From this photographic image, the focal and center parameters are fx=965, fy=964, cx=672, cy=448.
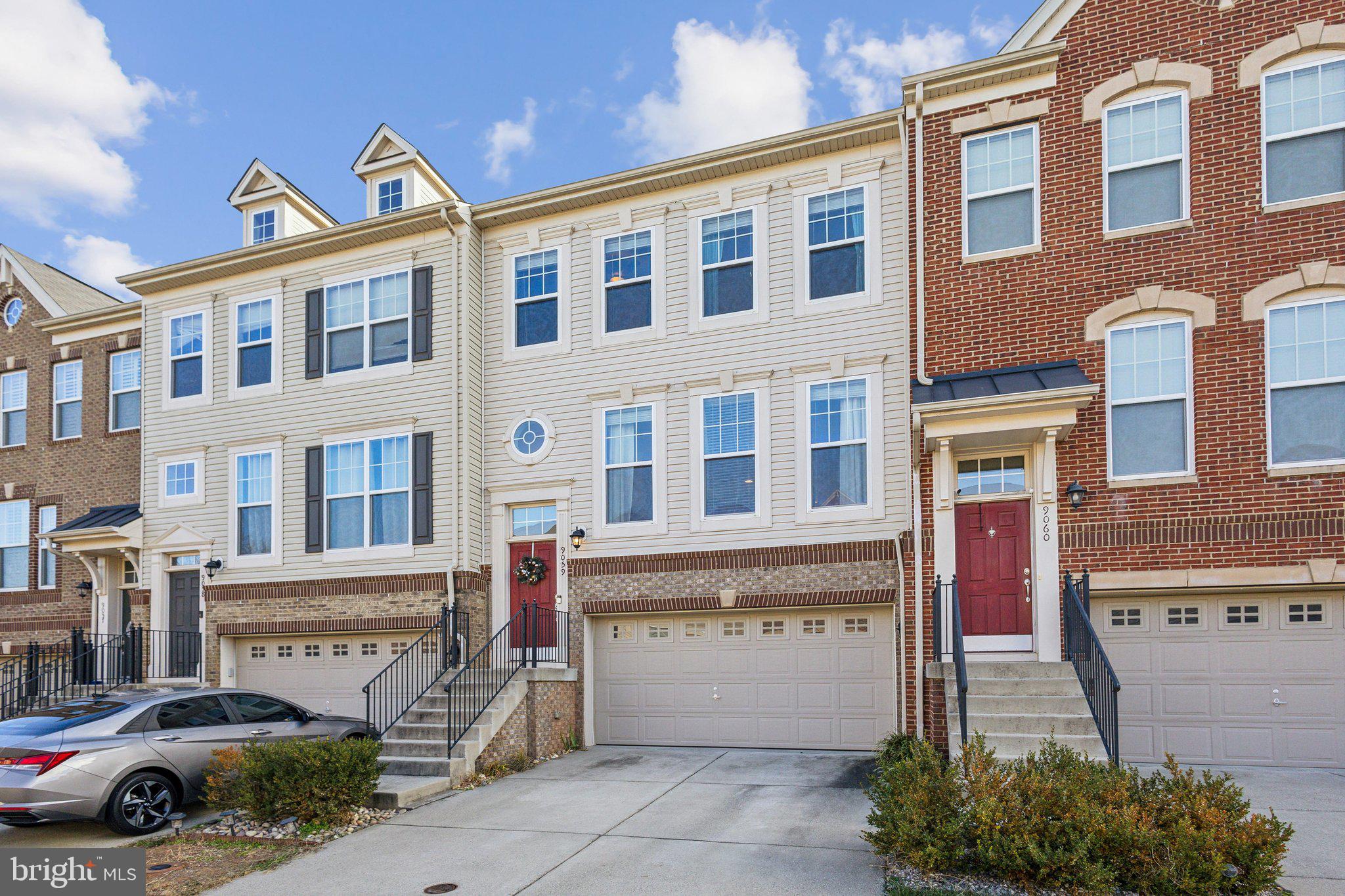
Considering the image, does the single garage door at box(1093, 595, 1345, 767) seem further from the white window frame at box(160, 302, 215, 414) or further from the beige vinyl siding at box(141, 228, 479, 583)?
the white window frame at box(160, 302, 215, 414)

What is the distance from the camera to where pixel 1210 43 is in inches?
442

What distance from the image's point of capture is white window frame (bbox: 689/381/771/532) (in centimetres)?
1327

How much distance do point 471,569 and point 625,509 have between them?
2555mm

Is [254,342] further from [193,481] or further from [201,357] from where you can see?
Answer: [193,481]

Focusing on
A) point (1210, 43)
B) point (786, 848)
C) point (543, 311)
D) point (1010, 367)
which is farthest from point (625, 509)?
point (1210, 43)

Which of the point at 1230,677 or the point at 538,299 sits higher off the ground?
the point at 538,299

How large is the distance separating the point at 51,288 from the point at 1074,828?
2145 centimetres

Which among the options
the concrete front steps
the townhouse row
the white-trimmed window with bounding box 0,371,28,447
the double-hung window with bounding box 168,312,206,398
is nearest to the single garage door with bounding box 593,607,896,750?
the townhouse row

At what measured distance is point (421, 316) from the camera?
15.3 m

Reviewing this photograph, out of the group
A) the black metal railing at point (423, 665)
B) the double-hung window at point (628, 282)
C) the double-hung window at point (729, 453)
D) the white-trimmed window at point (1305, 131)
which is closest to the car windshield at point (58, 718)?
the black metal railing at point (423, 665)

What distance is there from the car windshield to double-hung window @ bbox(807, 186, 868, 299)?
9737 mm

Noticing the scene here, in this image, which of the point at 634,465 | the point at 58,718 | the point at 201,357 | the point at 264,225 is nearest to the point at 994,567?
the point at 634,465

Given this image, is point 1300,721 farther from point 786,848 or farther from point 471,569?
point 471,569

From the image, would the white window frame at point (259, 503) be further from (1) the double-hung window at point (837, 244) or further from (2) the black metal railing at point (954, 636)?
(2) the black metal railing at point (954, 636)
